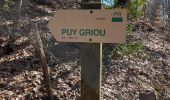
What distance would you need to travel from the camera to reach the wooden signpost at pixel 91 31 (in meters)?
3.43

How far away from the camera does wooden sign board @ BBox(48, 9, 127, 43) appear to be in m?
3.43

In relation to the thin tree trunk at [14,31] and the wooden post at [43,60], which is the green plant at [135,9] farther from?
the wooden post at [43,60]

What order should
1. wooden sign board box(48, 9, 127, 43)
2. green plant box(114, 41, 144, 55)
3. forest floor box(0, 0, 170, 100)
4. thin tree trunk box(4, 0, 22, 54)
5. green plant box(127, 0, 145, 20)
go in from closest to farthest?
wooden sign board box(48, 9, 127, 43), forest floor box(0, 0, 170, 100), thin tree trunk box(4, 0, 22, 54), green plant box(114, 41, 144, 55), green plant box(127, 0, 145, 20)

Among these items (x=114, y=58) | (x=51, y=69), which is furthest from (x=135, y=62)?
(x=51, y=69)

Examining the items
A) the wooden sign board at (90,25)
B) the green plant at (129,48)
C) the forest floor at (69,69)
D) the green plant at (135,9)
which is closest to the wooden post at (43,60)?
the forest floor at (69,69)

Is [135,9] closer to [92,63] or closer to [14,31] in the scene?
[14,31]

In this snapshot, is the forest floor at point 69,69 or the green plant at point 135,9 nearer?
the forest floor at point 69,69

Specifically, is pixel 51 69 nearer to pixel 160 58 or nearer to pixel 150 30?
pixel 160 58

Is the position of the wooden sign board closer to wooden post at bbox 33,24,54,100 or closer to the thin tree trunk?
wooden post at bbox 33,24,54,100

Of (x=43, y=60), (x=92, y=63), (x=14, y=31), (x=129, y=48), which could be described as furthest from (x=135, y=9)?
(x=92, y=63)

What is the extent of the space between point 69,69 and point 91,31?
345cm

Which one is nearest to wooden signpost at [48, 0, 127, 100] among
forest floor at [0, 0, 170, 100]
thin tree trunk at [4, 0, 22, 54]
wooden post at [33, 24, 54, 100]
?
wooden post at [33, 24, 54, 100]

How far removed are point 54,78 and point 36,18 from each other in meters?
3.30

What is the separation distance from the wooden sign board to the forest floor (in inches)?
94.4
